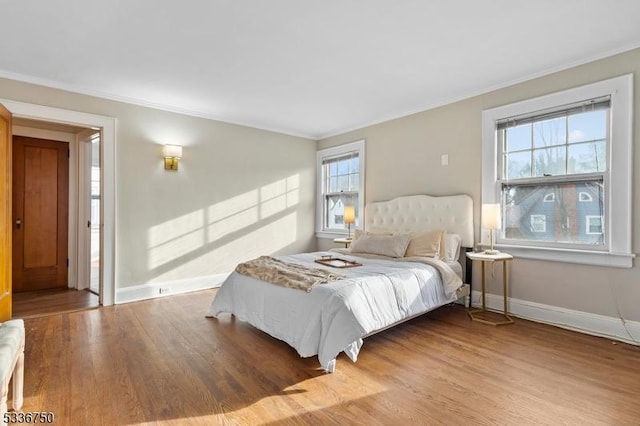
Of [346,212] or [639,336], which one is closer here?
[639,336]

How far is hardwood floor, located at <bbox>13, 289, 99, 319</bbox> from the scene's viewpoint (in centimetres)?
366

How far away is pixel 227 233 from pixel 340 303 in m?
3.07

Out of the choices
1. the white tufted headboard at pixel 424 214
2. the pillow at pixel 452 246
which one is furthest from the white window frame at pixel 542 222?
the pillow at pixel 452 246

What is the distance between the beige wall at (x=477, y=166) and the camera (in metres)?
2.86

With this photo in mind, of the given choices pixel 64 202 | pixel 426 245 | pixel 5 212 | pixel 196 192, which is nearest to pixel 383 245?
pixel 426 245

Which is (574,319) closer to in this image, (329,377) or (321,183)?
(329,377)

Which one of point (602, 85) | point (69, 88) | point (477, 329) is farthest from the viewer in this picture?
point (69, 88)

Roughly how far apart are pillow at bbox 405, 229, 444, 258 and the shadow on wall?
2517mm

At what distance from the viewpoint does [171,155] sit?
4305 millimetres

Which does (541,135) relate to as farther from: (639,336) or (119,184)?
(119,184)

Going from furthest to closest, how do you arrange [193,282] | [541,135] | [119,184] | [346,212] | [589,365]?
[346,212], [193,282], [119,184], [541,135], [589,365]

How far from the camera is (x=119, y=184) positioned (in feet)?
13.2

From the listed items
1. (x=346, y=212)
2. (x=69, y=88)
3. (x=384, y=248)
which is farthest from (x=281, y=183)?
(x=69, y=88)

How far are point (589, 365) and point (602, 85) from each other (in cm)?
241
